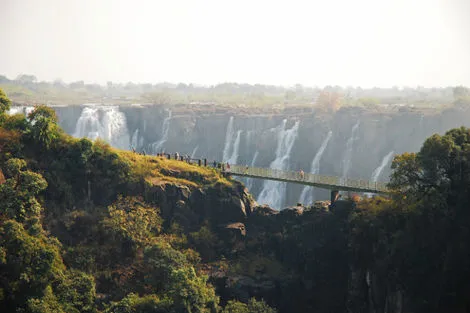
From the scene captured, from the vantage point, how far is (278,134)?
313ft

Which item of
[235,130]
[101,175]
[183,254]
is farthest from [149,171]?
[235,130]

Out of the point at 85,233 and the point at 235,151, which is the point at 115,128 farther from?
the point at 85,233

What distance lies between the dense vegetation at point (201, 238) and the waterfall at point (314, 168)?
27.3 metres

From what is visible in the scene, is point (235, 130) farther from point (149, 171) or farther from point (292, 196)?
point (149, 171)

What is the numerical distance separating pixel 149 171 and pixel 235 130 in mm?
46677

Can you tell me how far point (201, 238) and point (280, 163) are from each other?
4066 centimetres

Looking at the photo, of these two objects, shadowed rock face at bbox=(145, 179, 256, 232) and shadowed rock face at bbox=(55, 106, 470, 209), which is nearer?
shadowed rock face at bbox=(145, 179, 256, 232)

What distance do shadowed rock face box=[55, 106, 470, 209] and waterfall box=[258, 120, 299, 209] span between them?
583mm

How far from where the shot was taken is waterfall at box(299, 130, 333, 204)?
81.6 meters

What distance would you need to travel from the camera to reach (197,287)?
1757 inches

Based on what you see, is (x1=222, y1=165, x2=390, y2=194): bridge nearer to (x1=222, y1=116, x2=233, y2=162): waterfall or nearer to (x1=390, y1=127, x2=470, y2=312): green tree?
(x1=390, y1=127, x2=470, y2=312): green tree

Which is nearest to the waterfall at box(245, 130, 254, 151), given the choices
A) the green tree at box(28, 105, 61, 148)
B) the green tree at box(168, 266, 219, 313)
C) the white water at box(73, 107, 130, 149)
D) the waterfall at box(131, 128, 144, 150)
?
A: the waterfall at box(131, 128, 144, 150)

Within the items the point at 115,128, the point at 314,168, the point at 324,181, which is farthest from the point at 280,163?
the point at 324,181

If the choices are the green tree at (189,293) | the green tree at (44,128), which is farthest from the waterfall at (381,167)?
the green tree at (44,128)
